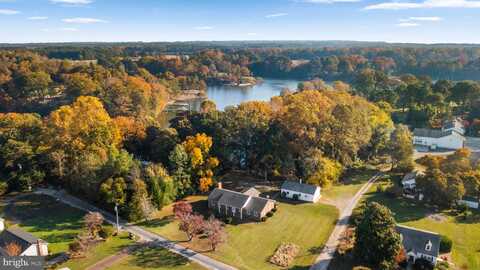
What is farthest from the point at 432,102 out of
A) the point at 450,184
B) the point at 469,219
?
the point at 469,219

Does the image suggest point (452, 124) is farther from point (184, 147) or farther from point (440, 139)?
point (184, 147)

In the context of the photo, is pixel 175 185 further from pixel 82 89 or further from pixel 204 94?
pixel 204 94

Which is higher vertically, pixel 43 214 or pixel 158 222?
pixel 43 214

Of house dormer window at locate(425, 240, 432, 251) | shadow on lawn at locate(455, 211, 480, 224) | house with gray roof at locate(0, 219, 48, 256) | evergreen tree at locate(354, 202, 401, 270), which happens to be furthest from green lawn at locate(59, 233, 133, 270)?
shadow on lawn at locate(455, 211, 480, 224)

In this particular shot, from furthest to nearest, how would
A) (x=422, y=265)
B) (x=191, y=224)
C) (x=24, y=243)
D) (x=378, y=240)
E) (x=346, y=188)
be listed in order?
1. (x=346, y=188)
2. (x=191, y=224)
3. (x=24, y=243)
4. (x=422, y=265)
5. (x=378, y=240)

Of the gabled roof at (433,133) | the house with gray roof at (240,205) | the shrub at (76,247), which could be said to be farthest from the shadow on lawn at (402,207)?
the shrub at (76,247)
